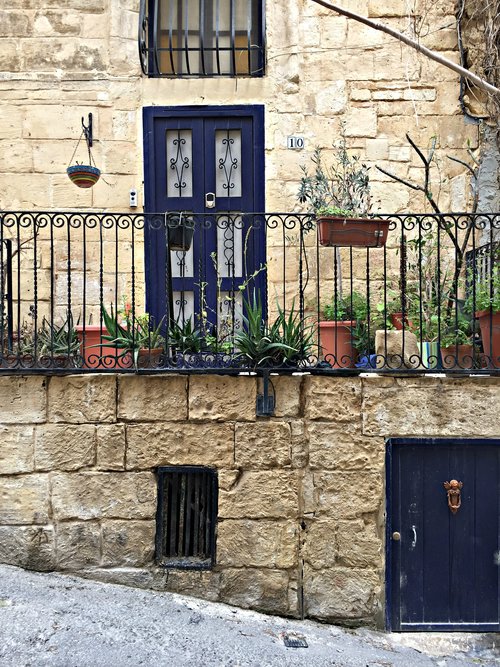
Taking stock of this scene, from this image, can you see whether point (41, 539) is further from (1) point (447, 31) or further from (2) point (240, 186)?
(1) point (447, 31)

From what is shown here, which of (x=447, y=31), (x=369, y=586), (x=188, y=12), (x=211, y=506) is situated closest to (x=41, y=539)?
(x=211, y=506)

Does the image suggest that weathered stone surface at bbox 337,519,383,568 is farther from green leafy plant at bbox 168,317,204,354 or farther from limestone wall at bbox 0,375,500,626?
green leafy plant at bbox 168,317,204,354

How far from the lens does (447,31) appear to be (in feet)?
20.4

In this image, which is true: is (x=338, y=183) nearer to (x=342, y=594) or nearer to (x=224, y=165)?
(x=224, y=165)

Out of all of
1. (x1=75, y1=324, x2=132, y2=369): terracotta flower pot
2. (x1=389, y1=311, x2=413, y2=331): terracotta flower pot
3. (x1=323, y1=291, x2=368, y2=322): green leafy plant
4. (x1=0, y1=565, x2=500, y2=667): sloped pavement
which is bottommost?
(x1=0, y1=565, x2=500, y2=667): sloped pavement

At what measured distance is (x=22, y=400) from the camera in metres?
4.80

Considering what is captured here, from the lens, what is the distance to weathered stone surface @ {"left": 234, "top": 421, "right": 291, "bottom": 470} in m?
4.83

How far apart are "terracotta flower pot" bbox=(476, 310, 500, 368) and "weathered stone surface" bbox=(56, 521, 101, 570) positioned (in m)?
3.13

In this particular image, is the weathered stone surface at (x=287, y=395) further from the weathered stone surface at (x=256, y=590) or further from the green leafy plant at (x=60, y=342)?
the green leafy plant at (x=60, y=342)

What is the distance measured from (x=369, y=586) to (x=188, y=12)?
5357 millimetres

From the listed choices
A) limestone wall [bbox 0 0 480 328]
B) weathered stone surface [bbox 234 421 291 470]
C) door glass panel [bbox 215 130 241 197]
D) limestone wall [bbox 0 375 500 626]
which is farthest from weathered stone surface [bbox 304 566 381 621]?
door glass panel [bbox 215 130 241 197]

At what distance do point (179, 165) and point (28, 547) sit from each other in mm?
3595

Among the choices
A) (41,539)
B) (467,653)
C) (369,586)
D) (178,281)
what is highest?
(178,281)

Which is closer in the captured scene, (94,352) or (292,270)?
(94,352)
